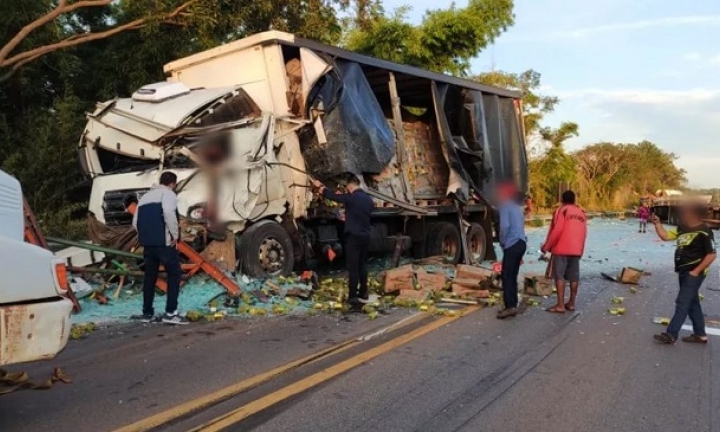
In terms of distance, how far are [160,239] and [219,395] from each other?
2930 millimetres

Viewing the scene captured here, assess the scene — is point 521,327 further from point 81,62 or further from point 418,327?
point 81,62

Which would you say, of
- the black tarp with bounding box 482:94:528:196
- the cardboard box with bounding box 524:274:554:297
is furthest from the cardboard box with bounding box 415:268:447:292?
the black tarp with bounding box 482:94:528:196

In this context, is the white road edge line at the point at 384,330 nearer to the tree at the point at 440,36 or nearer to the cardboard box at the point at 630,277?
the cardboard box at the point at 630,277

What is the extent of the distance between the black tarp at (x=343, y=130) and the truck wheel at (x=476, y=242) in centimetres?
391

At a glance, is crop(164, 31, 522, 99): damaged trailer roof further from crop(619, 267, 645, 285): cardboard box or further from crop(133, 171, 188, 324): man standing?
crop(619, 267, 645, 285): cardboard box

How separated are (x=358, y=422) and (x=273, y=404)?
630 mm

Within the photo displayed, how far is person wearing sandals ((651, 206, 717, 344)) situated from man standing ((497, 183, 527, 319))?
1671mm

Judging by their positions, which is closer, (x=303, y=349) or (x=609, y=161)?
(x=303, y=349)

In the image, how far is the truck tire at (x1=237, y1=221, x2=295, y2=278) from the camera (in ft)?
28.6

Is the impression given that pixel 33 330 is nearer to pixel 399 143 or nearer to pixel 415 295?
pixel 415 295

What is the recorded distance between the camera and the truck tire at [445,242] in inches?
499

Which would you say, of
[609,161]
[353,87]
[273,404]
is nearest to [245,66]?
[353,87]

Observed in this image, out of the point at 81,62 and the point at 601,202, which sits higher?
the point at 81,62

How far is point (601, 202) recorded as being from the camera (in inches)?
2076
